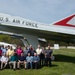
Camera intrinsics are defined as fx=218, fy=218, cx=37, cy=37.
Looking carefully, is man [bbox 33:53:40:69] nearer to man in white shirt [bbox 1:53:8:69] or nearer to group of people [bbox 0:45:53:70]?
group of people [bbox 0:45:53:70]

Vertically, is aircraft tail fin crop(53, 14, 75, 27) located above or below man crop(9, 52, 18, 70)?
above

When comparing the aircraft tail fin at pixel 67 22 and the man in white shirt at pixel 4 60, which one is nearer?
the man in white shirt at pixel 4 60

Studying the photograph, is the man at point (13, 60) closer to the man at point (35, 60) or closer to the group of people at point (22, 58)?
the group of people at point (22, 58)

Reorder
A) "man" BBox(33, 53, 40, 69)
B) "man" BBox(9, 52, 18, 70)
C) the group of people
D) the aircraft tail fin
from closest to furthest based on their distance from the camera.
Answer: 1. "man" BBox(9, 52, 18, 70)
2. the group of people
3. "man" BBox(33, 53, 40, 69)
4. the aircraft tail fin

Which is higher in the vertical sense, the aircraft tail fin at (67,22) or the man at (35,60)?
the aircraft tail fin at (67,22)

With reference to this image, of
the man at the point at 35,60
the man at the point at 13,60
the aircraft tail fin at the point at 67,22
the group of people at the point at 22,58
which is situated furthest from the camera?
the aircraft tail fin at the point at 67,22

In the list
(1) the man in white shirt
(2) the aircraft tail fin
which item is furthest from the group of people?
(2) the aircraft tail fin

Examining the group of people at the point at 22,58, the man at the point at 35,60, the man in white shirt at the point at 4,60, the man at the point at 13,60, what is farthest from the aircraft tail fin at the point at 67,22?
the man in white shirt at the point at 4,60

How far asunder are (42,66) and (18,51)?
1728mm

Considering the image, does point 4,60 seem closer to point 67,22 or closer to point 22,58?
point 22,58

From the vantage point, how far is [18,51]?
43.3 ft

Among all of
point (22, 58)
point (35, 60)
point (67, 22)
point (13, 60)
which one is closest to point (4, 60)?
point (13, 60)

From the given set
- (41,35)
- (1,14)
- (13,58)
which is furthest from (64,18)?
(13,58)

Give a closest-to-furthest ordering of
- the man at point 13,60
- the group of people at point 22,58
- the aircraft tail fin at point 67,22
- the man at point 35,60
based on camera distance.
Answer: the man at point 13,60 < the group of people at point 22,58 < the man at point 35,60 < the aircraft tail fin at point 67,22
